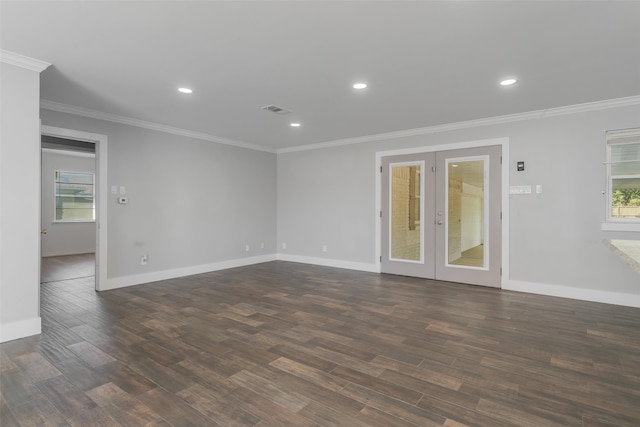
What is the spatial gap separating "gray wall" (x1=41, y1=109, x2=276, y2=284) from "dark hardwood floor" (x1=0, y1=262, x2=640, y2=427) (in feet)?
3.68

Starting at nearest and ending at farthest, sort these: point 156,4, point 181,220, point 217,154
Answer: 1. point 156,4
2. point 181,220
3. point 217,154

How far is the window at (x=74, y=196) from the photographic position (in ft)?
28.4

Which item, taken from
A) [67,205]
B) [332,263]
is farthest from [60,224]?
[332,263]

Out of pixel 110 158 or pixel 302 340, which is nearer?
pixel 302 340

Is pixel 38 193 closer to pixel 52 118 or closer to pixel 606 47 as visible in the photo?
pixel 52 118

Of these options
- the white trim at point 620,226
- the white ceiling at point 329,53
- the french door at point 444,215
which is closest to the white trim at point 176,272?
the white ceiling at point 329,53

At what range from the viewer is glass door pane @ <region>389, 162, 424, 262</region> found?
569 centimetres

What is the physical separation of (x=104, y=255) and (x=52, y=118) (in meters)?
2.03

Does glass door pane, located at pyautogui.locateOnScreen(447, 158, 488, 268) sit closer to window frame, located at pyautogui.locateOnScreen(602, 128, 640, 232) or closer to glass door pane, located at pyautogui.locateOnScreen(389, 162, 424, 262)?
glass door pane, located at pyautogui.locateOnScreen(389, 162, 424, 262)

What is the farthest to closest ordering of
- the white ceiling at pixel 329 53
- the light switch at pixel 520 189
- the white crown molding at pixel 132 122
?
the light switch at pixel 520 189
the white crown molding at pixel 132 122
the white ceiling at pixel 329 53

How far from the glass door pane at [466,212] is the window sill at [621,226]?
1445 mm

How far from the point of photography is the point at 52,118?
14.2 feet

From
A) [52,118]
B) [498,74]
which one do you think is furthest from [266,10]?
[52,118]

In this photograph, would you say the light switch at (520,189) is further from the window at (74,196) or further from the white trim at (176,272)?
the window at (74,196)
